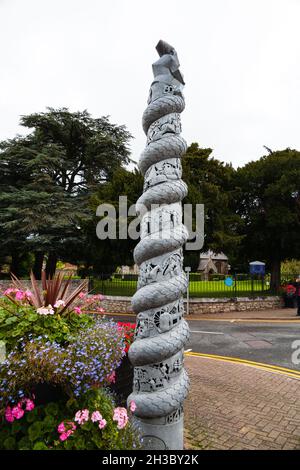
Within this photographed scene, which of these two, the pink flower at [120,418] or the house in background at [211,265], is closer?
the pink flower at [120,418]

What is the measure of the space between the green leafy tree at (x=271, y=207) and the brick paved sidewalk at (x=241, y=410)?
49.0 feet

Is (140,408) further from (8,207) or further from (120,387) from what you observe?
(8,207)

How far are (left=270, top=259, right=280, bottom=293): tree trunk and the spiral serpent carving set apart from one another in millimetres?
19262

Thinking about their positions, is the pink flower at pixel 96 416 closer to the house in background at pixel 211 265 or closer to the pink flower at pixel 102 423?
the pink flower at pixel 102 423

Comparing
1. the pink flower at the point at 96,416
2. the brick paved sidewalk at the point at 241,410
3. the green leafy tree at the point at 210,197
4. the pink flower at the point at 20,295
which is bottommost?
the brick paved sidewalk at the point at 241,410

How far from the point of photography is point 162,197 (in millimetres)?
3859

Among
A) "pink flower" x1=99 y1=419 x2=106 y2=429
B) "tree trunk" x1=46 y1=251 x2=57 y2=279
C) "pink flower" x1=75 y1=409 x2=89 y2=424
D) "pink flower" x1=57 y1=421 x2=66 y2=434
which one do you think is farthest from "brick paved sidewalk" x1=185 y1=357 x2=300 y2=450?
"tree trunk" x1=46 y1=251 x2=57 y2=279

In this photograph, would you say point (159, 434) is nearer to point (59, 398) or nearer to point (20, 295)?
point (59, 398)

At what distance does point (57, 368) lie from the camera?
2.79 m

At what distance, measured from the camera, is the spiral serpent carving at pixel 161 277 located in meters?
3.50

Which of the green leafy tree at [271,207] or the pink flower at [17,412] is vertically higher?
the green leafy tree at [271,207]

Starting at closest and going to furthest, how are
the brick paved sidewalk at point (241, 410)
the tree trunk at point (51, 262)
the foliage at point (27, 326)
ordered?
the foliage at point (27, 326) < the brick paved sidewalk at point (241, 410) < the tree trunk at point (51, 262)

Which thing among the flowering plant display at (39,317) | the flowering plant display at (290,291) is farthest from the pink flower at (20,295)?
the flowering plant display at (290,291)
